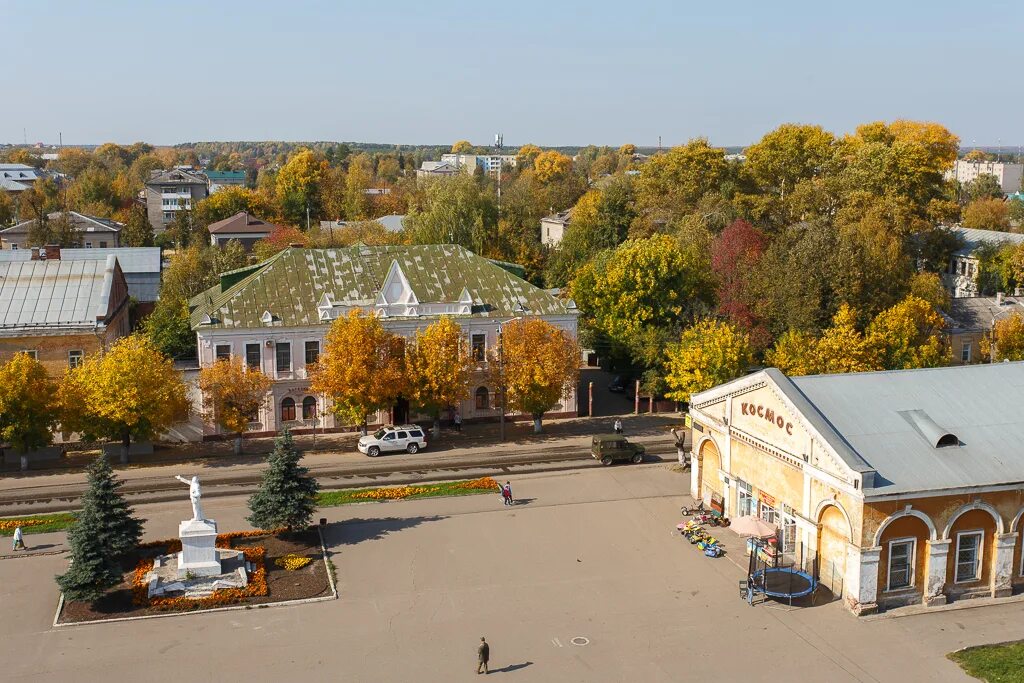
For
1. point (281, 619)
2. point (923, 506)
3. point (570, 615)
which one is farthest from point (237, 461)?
point (923, 506)

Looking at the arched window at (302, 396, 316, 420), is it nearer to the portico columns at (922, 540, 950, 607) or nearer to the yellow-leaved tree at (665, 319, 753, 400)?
the yellow-leaved tree at (665, 319, 753, 400)

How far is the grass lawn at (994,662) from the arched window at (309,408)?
110 ft

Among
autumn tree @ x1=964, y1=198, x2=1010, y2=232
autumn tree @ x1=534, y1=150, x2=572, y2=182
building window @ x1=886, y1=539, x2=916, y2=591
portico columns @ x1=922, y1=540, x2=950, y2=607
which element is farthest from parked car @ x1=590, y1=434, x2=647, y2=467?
autumn tree @ x1=534, y1=150, x2=572, y2=182

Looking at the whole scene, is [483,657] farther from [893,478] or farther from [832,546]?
[893,478]

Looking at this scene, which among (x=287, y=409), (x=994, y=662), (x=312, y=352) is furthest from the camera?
(x=287, y=409)

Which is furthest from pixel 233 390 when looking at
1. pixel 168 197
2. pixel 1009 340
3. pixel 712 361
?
pixel 168 197

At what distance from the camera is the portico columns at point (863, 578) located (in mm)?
29375

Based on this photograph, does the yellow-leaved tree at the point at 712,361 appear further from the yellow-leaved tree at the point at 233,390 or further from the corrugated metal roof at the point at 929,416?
the yellow-leaved tree at the point at 233,390

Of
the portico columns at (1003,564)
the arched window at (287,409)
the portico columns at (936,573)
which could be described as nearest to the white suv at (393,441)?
the arched window at (287,409)

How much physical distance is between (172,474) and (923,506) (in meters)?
31.9

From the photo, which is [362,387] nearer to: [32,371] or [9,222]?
[32,371]

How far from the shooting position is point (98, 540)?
2958cm

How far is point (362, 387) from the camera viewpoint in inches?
1821

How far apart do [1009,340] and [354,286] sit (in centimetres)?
3710
